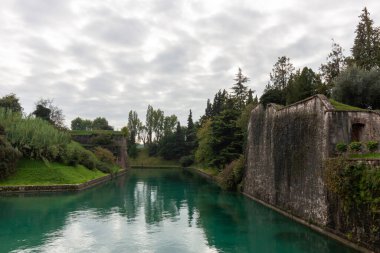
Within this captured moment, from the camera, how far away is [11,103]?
57750mm

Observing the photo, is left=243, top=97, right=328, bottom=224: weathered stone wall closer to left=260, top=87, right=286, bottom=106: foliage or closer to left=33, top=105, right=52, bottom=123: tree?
left=260, top=87, right=286, bottom=106: foliage

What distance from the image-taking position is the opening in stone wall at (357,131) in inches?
617

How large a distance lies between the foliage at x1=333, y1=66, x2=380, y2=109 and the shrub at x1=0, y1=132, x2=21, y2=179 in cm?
2866

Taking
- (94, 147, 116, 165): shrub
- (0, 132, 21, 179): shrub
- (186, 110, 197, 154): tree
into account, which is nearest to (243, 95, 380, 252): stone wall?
(0, 132, 21, 179): shrub

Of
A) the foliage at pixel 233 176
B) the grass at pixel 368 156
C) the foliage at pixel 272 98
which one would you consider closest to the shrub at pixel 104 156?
the foliage at pixel 233 176

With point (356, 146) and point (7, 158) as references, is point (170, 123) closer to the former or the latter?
point (7, 158)

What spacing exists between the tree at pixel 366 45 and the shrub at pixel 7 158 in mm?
33443

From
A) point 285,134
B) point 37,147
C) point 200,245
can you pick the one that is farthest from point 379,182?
point 37,147

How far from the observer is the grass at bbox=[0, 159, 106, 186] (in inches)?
1180

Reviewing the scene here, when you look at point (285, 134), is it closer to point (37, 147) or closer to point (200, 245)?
point (200, 245)

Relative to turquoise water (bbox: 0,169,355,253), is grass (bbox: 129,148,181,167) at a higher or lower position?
higher

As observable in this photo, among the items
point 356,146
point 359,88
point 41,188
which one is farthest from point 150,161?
point 356,146

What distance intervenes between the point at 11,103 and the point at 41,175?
32.8 m

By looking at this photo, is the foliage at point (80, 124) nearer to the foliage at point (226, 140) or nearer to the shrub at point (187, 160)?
the shrub at point (187, 160)
